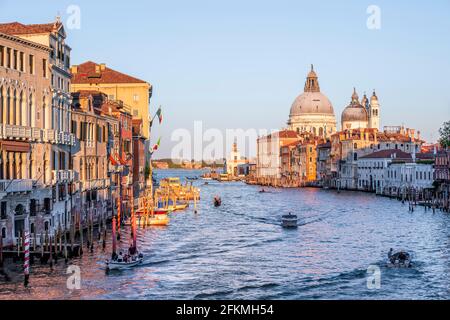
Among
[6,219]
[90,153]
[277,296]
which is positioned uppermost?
[90,153]

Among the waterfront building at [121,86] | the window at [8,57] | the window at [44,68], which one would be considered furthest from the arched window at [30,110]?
the waterfront building at [121,86]

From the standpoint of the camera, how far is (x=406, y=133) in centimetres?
10869

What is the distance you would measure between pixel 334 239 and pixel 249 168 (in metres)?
148

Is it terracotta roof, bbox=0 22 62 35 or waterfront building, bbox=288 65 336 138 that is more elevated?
waterfront building, bbox=288 65 336 138

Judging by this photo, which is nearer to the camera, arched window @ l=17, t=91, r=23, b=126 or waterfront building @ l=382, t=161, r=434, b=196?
arched window @ l=17, t=91, r=23, b=126

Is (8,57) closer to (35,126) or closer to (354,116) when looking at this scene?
(35,126)

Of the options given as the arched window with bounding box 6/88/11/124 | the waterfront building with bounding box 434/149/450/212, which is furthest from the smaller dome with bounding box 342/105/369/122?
the arched window with bounding box 6/88/11/124

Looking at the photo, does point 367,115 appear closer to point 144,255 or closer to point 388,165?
point 388,165

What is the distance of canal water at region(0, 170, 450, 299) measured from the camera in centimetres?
2122

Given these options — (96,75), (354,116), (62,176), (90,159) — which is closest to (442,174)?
(96,75)

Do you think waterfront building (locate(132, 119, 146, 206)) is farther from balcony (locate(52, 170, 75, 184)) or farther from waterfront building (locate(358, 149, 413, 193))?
waterfront building (locate(358, 149, 413, 193))

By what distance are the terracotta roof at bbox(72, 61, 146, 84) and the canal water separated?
1502 cm
